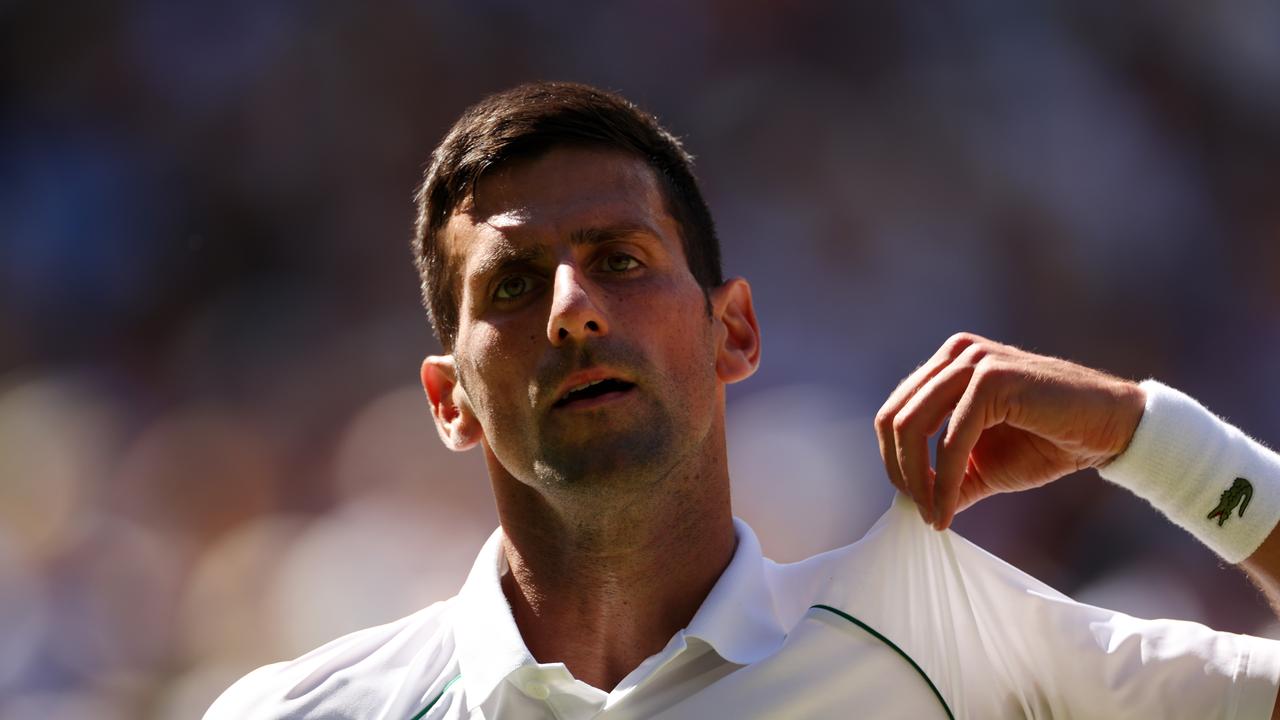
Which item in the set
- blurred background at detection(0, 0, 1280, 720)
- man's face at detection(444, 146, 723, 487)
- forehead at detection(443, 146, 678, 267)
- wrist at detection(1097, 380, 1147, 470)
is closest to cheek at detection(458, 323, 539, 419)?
man's face at detection(444, 146, 723, 487)

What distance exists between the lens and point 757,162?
4.75 meters

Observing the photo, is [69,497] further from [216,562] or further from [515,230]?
[515,230]

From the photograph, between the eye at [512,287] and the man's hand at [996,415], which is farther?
the eye at [512,287]

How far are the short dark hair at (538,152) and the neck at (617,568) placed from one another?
1.07 ft

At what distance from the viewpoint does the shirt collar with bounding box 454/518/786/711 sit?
4.81 feet

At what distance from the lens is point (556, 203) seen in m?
1.62

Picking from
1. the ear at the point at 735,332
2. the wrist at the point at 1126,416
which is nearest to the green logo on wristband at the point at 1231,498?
the wrist at the point at 1126,416

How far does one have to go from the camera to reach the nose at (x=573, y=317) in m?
→ 1.48

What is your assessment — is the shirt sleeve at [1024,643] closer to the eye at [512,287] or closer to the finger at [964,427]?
the finger at [964,427]

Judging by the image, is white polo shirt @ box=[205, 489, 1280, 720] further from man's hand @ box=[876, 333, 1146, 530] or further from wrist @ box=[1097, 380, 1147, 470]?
wrist @ box=[1097, 380, 1147, 470]

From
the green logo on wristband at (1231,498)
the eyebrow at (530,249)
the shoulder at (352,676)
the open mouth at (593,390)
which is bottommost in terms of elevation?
the shoulder at (352,676)

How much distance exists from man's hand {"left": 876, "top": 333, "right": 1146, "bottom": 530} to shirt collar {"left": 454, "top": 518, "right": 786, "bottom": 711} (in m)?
0.27

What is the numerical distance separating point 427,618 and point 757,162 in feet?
11.1

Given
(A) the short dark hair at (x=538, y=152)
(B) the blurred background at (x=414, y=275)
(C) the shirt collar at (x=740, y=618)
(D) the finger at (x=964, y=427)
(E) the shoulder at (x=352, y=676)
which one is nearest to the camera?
(D) the finger at (x=964, y=427)
